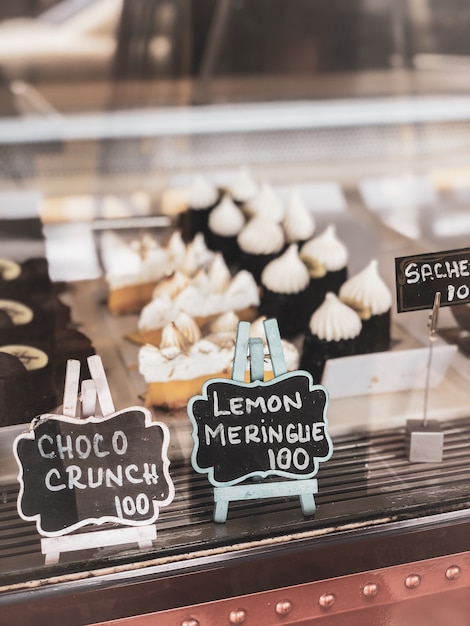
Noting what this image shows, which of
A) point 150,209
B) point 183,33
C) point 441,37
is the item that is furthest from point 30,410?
point 441,37

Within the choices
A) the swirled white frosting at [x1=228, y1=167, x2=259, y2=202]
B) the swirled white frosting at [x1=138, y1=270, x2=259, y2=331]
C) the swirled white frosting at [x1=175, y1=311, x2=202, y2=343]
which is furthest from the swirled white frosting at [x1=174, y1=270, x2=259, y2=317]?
the swirled white frosting at [x1=228, y1=167, x2=259, y2=202]

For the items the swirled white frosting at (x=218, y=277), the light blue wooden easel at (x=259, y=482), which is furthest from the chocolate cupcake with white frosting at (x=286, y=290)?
the light blue wooden easel at (x=259, y=482)

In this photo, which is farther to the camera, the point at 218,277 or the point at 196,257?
the point at 196,257

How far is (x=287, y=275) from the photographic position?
1.92 metres

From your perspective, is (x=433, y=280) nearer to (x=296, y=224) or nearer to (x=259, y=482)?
(x=259, y=482)

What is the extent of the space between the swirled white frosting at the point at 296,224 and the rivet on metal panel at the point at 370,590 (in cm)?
124

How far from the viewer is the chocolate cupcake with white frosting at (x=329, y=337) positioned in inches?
64.3

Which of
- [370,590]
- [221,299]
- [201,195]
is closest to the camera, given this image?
[370,590]

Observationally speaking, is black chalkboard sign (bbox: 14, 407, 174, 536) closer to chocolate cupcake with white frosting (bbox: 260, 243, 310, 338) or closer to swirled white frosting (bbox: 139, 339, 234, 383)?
swirled white frosting (bbox: 139, 339, 234, 383)

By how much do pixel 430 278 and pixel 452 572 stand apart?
1.66 feet

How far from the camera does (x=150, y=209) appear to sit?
102 inches

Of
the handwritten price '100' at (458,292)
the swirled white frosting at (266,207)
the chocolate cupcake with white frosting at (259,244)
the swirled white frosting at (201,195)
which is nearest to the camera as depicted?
the handwritten price '100' at (458,292)

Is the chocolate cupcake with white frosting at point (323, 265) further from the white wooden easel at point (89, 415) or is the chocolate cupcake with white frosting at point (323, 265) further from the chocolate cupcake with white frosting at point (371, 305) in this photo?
the white wooden easel at point (89, 415)

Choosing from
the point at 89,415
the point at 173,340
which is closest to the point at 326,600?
the point at 89,415
